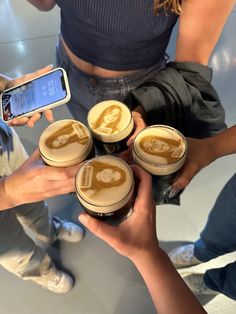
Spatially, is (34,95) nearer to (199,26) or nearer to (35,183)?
(35,183)

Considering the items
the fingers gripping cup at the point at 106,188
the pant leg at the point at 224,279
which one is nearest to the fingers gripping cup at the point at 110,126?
the fingers gripping cup at the point at 106,188

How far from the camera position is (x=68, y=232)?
1202mm

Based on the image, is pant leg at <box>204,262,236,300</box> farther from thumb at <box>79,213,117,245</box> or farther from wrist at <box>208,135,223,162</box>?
thumb at <box>79,213,117,245</box>

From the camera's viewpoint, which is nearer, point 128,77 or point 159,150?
point 159,150

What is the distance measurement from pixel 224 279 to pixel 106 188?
0.50 metres

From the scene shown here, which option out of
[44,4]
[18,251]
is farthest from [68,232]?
[44,4]

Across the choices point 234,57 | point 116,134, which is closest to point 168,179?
point 116,134

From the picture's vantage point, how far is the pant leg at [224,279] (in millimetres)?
813

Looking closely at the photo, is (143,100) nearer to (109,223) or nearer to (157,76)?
(157,76)

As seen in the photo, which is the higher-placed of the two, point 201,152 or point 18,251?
point 201,152

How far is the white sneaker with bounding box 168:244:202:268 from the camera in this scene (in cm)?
111

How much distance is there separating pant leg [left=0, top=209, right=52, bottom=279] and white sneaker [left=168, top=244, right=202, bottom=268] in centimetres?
44

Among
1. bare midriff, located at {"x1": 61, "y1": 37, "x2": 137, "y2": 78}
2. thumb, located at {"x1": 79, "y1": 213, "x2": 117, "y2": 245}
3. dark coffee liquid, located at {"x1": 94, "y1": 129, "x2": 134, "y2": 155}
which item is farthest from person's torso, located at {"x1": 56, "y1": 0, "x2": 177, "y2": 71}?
thumb, located at {"x1": 79, "y1": 213, "x2": 117, "y2": 245}

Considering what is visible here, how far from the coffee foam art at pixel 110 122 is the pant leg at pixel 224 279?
1.47 ft
